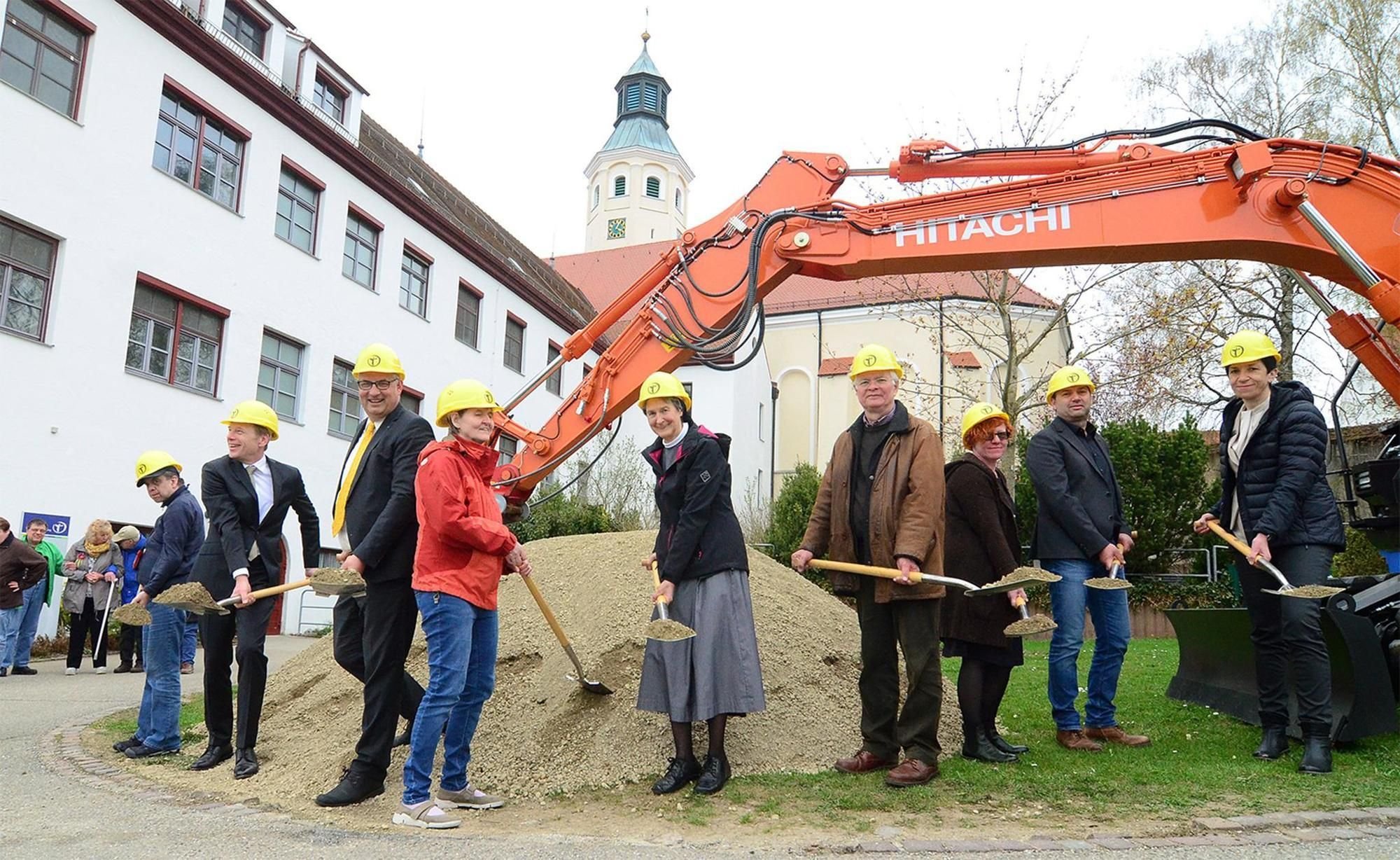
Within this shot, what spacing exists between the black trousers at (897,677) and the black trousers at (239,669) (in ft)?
10.3

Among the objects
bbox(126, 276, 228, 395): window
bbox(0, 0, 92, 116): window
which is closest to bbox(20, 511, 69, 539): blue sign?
bbox(126, 276, 228, 395): window

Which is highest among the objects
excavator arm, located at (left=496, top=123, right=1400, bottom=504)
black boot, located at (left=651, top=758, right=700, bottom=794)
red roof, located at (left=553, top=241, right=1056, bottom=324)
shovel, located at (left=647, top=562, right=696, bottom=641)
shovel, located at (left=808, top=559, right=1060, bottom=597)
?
red roof, located at (left=553, top=241, right=1056, bottom=324)

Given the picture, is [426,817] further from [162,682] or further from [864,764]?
[162,682]

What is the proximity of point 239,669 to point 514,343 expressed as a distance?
2477 cm

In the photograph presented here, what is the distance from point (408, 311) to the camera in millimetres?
23578

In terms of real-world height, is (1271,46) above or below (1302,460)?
above

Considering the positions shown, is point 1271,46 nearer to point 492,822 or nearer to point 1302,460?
point 1302,460

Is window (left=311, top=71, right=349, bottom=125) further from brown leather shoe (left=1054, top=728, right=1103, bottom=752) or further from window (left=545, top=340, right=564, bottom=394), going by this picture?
brown leather shoe (left=1054, top=728, right=1103, bottom=752)

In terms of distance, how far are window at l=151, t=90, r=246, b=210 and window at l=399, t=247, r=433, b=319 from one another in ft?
18.3

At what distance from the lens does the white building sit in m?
13.6

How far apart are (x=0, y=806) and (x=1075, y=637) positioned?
541 cm

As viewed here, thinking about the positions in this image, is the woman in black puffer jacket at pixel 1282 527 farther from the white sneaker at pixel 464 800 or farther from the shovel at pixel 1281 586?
the white sneaker at pixel 464 800

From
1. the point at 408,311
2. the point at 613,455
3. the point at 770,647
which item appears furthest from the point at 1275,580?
the point at 613,455

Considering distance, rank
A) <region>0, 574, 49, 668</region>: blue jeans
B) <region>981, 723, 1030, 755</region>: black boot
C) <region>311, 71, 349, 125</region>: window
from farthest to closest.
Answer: <region>311, 71, 349, 125</region>: window
<region>0, 574, 49, 668</region>: blue jeans
<region>981, 723, 1030, 755</region>: black boot
